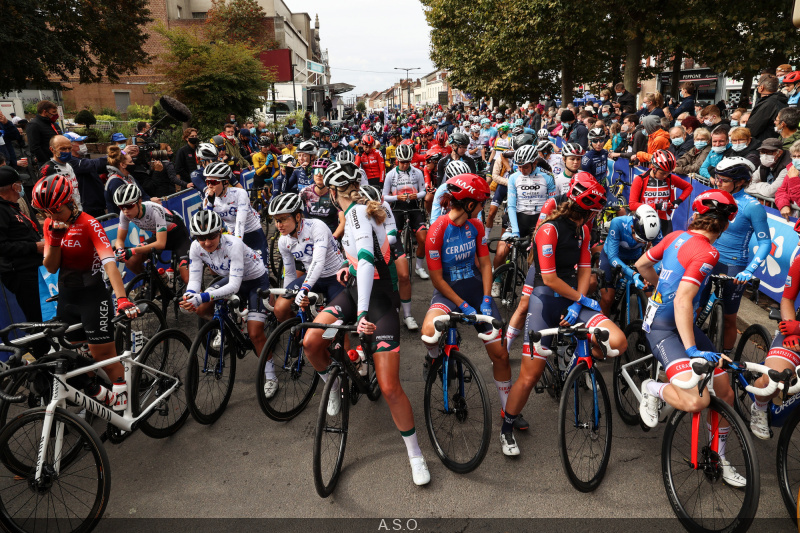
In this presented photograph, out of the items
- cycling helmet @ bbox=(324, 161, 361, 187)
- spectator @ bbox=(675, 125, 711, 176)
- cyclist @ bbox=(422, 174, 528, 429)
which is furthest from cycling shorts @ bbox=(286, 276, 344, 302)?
spectator @ bbox=(675, 125, 711, 176)

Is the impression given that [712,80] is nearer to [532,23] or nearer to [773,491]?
[532,23]

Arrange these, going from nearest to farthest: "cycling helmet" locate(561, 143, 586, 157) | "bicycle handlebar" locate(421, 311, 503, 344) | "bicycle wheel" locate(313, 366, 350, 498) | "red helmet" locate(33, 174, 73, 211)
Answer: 1. "bicycle wheel" locate(313, 366, 350, 498)
2. "bicycle handlebar" locate(421, 311, 503, 344)
3. "red helmet" locate(33, 174, 73, 211)
4. "cycling helmet" locate(561, 143, 586, 157)

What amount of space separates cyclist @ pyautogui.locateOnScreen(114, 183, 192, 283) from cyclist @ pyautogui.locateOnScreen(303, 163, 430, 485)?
3099 millimetres

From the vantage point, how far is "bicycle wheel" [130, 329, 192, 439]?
447 cm

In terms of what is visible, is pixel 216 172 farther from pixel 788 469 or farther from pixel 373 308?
pixel 788 469

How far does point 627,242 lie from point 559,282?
6.99 feet

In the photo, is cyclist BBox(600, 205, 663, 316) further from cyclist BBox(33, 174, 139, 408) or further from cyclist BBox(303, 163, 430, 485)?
cyclist BBox(33, 174, 139, 408)

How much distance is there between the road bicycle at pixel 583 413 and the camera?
3.73m

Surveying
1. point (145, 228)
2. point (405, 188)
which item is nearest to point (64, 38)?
point (145, 228)

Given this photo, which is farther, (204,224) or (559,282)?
(204,224)

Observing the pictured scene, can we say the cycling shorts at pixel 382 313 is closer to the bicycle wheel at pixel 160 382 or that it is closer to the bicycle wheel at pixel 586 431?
the bicycle wheel at pixel 586 431

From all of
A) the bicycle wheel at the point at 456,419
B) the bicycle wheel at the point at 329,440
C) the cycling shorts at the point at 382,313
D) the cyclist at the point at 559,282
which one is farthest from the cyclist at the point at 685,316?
the bicycle wheel at the point at 329,440

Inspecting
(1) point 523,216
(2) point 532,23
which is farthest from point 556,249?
(2) point 532,23

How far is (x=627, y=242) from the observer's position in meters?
5.82
